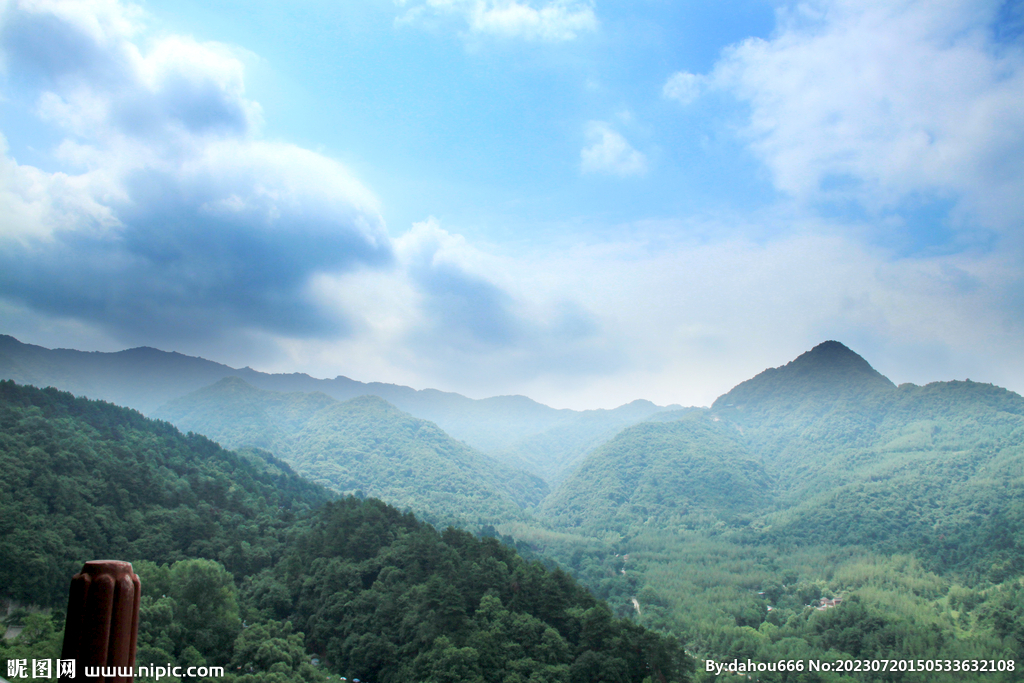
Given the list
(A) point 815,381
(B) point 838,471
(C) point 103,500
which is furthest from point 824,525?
(A) point 815,381

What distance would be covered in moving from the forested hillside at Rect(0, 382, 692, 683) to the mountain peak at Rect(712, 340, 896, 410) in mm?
146187

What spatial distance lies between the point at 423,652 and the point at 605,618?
10.8m

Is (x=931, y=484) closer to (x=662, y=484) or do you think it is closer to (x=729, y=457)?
(x=662, y=484)

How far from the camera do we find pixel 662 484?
117m

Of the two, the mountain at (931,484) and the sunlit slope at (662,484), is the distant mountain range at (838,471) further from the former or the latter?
the sunlit slope at (662,484)

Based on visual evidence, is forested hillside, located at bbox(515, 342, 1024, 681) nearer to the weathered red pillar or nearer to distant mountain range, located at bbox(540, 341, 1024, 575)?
distant mountain range, located at bbox(540, 341, 1024, 575)

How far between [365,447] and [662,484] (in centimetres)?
6904

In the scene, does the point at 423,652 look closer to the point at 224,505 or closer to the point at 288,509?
the point at 224,505

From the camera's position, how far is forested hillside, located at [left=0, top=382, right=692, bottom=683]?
2972cm

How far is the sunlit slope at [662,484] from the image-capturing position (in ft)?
347

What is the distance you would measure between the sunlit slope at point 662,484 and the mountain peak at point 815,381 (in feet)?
116

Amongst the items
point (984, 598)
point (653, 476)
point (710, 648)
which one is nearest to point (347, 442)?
point (653, 476)

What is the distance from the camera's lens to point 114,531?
4228cm

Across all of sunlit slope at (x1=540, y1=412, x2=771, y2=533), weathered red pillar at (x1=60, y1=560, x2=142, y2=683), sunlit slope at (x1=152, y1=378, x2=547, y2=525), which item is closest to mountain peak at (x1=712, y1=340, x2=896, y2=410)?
sunlit slope at (x1=540, y1=412, x2=771, y2=533)
